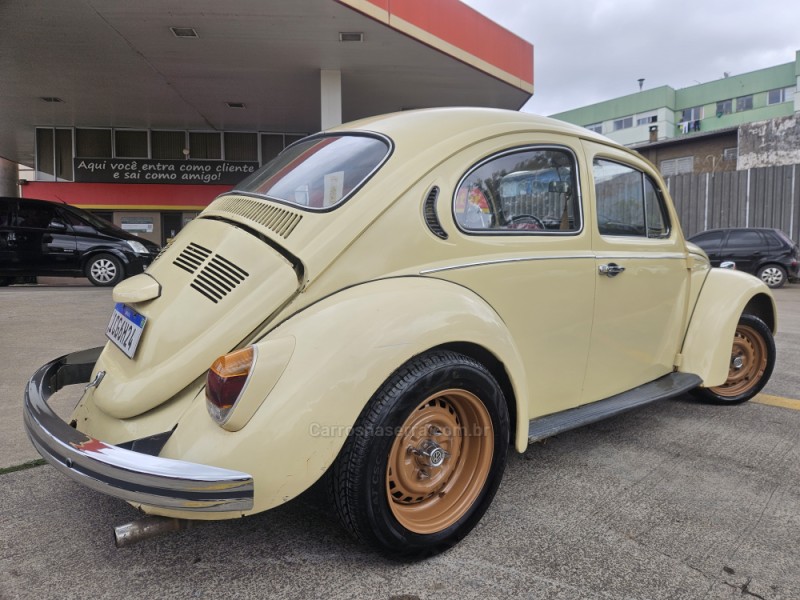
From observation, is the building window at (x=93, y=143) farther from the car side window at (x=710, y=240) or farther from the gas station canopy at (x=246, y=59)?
the car side window at (x=710, y=240)

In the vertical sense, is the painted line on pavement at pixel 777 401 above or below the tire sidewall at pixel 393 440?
below

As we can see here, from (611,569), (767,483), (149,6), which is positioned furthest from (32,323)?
(767,483)

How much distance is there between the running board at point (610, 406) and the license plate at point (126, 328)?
173cm

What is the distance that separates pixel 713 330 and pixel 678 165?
2587 cm

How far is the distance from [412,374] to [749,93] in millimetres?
45533

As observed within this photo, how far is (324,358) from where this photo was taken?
1.79 meters

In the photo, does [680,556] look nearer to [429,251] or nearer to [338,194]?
[429,251]

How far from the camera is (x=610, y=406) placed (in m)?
2.83

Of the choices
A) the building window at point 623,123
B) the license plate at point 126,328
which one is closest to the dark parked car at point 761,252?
the license plate at point 126,328

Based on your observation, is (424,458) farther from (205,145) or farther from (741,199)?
(741,199)

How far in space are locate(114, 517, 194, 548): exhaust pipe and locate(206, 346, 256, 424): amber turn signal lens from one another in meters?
0.38

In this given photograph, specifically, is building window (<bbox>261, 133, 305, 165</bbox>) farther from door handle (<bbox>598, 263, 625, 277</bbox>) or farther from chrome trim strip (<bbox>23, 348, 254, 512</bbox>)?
chrome trim strip (<bbox>23, 348, 254, 512</bbox>)

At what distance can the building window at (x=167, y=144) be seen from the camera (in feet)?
52.9

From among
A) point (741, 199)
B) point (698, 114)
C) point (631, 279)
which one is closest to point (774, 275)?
point (741, 199)
